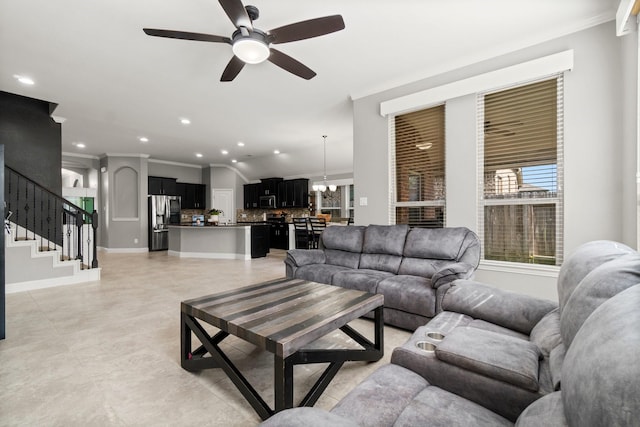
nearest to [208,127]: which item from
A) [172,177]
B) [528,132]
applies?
[172,177]

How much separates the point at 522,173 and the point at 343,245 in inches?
84.4

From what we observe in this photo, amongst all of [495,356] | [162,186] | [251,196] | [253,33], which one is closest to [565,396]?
[495,356]

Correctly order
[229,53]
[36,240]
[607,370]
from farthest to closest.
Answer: [36,240]
[229,53]
[607,370]

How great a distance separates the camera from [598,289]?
95cm

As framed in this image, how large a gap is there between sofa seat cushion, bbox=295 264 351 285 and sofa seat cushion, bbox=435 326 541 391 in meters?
2.01

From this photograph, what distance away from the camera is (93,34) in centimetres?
288

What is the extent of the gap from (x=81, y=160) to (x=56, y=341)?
7.88 m

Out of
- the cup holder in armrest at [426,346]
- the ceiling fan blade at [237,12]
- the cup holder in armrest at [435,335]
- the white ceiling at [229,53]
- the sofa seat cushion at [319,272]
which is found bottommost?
the sofa seat cushion at [319,272]

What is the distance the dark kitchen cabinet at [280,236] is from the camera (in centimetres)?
930

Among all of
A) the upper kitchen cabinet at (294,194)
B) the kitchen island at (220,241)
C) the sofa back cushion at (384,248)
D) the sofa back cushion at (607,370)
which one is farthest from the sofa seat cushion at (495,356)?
the upper kitchen cabinet at (294,194)

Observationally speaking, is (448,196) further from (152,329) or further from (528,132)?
(152,329)

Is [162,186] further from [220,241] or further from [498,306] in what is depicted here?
[498,306]

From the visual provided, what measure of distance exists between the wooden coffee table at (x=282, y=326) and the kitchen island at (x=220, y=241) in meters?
4.89

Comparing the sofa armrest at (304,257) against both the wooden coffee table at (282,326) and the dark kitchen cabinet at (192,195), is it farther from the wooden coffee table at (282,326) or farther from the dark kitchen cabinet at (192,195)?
the dark kitchen cabinet at (192,195)
